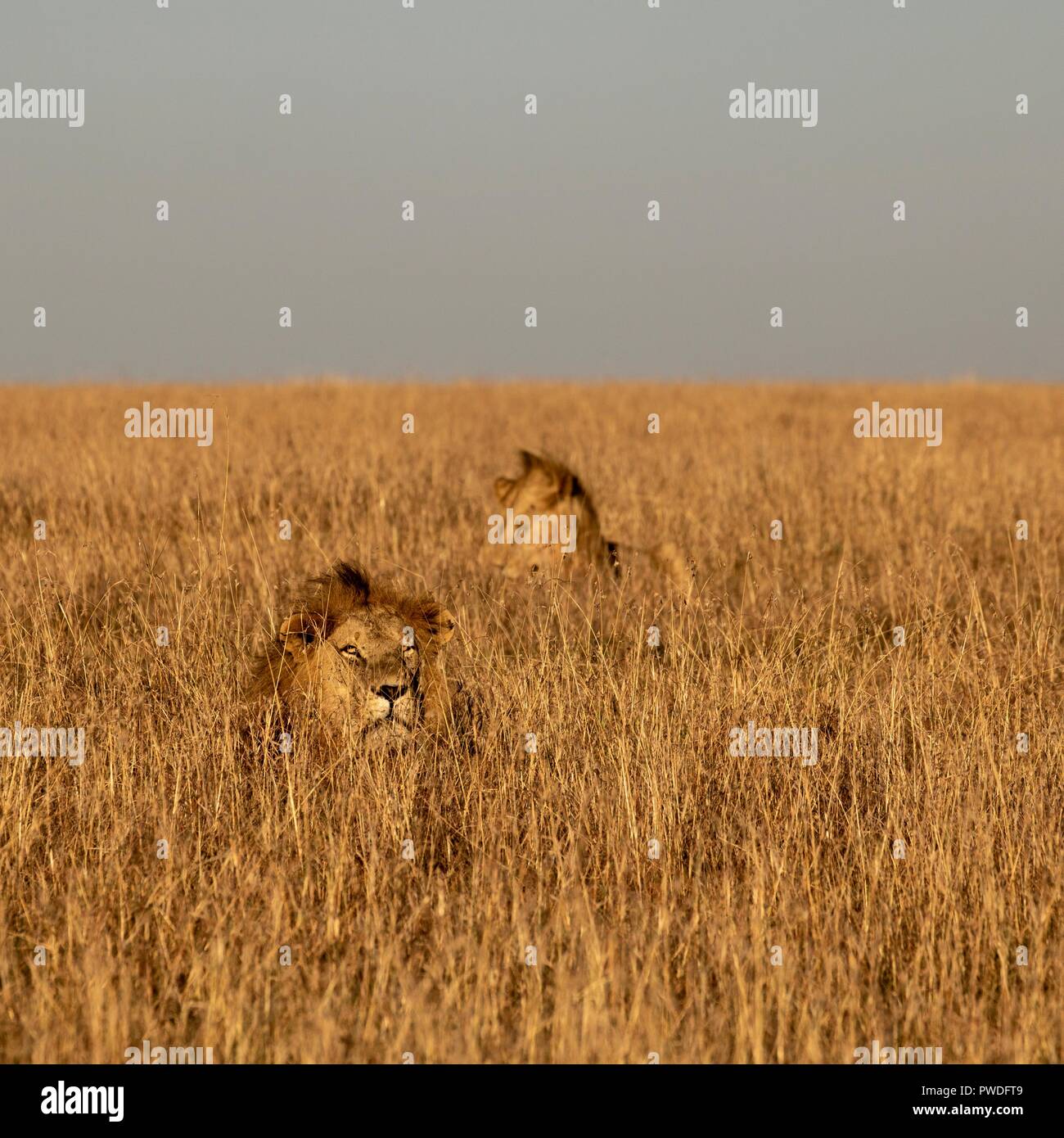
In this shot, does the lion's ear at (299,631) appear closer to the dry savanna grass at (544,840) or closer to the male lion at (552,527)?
the dry savanna grass at (544,840)

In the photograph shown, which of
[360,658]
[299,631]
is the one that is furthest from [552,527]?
[360,658]

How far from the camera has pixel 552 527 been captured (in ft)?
36.2

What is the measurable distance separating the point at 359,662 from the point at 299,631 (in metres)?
0.43

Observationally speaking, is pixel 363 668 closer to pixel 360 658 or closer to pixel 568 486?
pixel 360 658

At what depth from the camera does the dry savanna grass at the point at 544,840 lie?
3963 mm

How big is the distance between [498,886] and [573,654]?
2326 millimetres

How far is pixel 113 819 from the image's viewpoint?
5266 millimetres

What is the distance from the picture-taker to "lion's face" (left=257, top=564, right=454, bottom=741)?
19.9 ft

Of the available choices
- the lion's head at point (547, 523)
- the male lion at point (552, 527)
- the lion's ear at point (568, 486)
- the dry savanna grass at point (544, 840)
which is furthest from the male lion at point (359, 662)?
the lion's ear at point (568, 486)

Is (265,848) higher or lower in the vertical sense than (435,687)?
lower

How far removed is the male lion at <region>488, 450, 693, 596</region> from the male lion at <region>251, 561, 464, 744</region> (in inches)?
148
